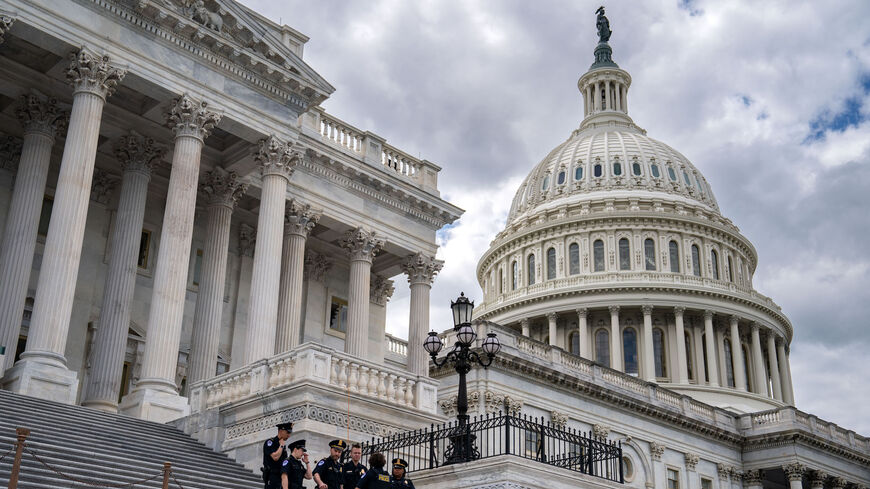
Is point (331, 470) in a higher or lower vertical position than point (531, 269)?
lower

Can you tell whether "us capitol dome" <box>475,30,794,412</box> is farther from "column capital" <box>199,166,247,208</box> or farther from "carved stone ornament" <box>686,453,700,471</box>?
"column capital" <box>199,166,247,208</box>

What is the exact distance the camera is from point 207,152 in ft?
101

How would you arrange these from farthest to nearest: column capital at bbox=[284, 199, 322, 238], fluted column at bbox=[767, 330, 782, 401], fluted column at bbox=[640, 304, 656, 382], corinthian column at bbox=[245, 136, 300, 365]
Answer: fluted column at bbox=[767, 330, 782, 401] → fluted column at bbox=[640, 304, 656, 382] → column capital at bbox=[284, 199, 322, 238] → corinthian column at bbox=[245, 136, 300, 365]

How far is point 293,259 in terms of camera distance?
32531mm

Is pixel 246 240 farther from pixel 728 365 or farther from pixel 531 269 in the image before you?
pixel 728 365

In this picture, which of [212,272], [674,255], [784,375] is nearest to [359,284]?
[212,272]

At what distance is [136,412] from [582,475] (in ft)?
38.7

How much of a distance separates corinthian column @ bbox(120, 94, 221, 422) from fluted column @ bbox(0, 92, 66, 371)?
11.5 ft

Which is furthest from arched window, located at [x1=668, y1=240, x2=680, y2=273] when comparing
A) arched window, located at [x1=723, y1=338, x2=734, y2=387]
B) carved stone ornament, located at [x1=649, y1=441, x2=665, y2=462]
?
carved stone ornament, located at [x1=649, y1=441, x2=665, y2=462]

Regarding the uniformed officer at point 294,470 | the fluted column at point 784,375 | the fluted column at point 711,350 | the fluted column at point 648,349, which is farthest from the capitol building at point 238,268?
the fluted column at point 784,375

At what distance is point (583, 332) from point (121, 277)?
174ft

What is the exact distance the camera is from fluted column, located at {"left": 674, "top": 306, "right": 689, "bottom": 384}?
72812 mm

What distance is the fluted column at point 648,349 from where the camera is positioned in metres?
71.8

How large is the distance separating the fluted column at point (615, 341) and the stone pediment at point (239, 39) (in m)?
47.8
